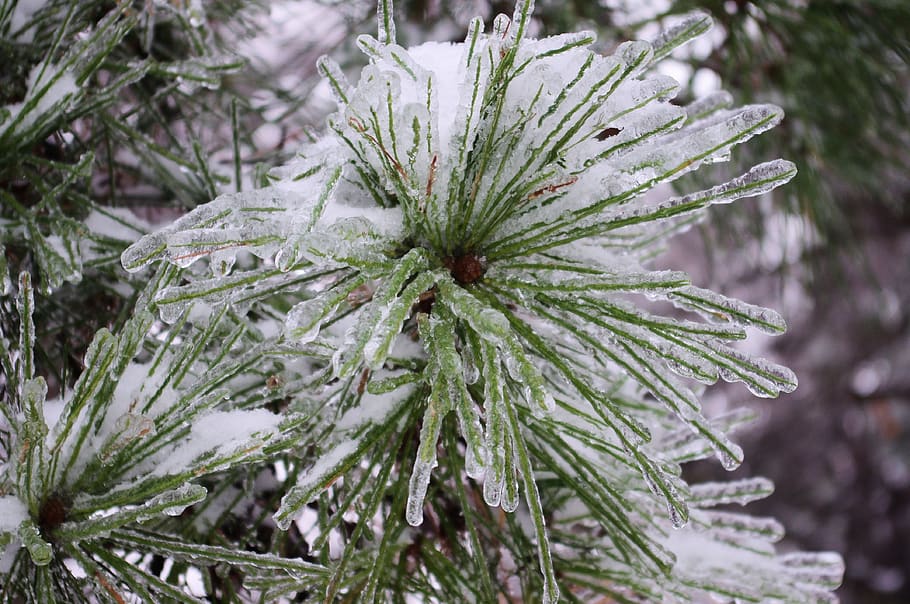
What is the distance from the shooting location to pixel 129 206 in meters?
0.81

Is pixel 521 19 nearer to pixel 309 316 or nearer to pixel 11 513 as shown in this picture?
pixel 309 316

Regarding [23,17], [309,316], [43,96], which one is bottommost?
[309,316]

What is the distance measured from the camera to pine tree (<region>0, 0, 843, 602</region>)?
1.46 ft

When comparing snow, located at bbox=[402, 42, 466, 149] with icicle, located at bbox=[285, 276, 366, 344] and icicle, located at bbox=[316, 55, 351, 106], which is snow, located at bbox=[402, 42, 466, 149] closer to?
icicle, located at bbox=[316, 55, 351, 106]

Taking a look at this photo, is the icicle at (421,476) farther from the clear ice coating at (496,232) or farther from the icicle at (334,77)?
the icicle at (334,77)

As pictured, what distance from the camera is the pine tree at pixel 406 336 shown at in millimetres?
444

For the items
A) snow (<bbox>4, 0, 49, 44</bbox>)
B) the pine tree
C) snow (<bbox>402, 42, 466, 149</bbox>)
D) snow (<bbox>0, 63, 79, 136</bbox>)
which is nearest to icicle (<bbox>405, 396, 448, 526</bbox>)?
the pine tree

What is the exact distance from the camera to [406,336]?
1.87 ft

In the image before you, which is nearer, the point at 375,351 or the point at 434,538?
the point at 375,351

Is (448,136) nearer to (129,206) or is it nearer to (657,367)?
(657,367)

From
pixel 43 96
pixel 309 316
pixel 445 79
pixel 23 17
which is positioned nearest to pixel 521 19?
pixel 445 79

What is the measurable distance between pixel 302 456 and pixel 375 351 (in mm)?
234

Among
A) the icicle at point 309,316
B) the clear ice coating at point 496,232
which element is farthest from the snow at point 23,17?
the icicle at point 309,316

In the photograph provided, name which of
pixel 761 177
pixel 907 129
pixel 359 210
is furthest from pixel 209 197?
pixel 907 129
